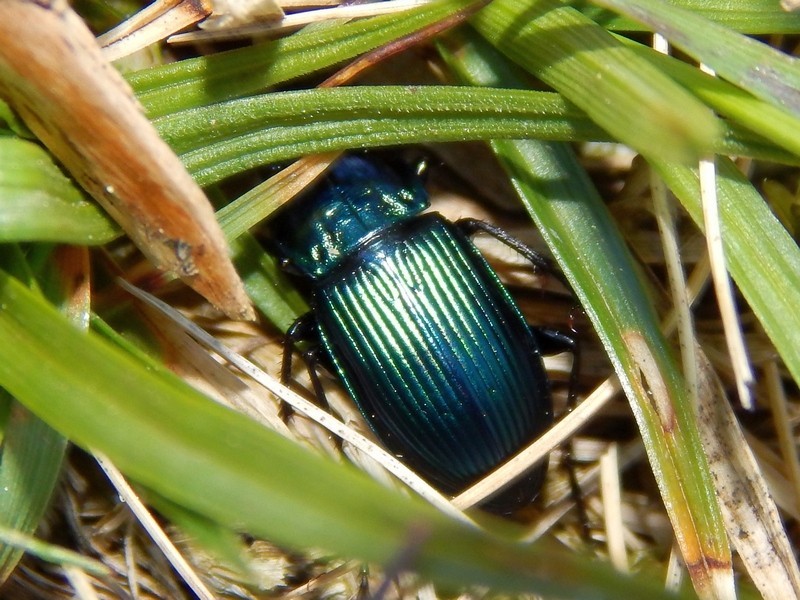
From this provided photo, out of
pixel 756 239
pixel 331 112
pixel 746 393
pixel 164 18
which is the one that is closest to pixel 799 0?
pixel 756 239

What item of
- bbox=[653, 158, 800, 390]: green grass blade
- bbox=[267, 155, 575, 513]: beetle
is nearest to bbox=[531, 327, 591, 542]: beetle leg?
bbox=[267, 155, 575, 513]: beetle

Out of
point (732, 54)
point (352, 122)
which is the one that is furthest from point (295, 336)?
point (732, 54)

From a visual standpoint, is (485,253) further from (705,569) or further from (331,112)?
(705,569)

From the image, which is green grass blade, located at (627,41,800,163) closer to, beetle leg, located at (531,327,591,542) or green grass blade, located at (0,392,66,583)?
beetle leg, located at (531,327,591,542)

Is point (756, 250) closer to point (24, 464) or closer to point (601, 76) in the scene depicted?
point (601, 76)

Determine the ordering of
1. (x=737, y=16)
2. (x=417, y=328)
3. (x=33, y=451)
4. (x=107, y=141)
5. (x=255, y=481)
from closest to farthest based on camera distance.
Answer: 1. (x=255, y=481)
2. (x=107, y=141)
3. (x=33, y=451)
4. (x=737, y=16)
5. (x=417, y=328)

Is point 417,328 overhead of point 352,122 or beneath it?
beneath

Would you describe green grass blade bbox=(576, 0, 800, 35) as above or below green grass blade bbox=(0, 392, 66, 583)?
above
